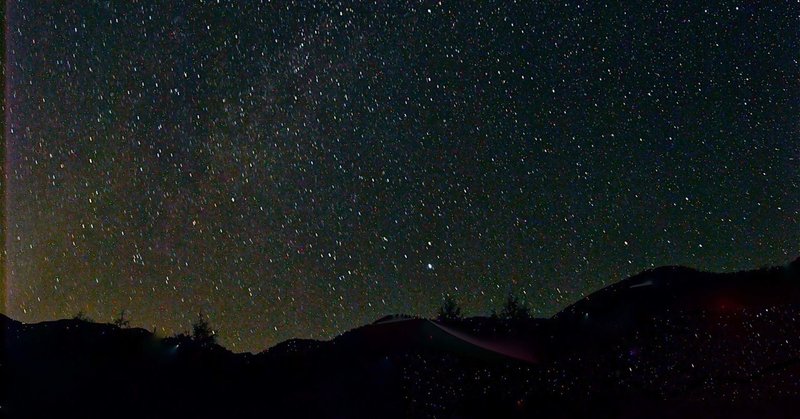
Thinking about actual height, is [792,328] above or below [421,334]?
below

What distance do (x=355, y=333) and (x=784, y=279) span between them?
910cm

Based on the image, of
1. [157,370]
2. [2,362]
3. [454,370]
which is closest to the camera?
[454,370]

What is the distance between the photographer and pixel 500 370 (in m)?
10.3

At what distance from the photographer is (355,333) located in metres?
11.8

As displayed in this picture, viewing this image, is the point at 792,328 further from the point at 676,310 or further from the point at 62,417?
the point at 62,417

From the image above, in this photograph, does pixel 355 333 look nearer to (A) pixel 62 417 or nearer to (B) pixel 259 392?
(B) pixel 259 392

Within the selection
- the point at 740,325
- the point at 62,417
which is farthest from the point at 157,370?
the point at 740,325

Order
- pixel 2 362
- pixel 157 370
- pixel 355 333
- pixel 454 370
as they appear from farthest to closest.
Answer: pixel 157 370 → pixel 355 333 → pixel 2 362 → pixel 454 370

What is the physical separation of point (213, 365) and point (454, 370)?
19.2 feet

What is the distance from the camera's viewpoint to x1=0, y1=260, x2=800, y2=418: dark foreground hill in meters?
10.0

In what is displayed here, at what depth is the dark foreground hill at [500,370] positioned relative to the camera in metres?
10.0

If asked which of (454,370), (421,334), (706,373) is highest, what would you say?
(421,334)

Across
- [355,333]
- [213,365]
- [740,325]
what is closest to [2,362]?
[213,365]

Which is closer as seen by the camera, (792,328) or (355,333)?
(792,328)
